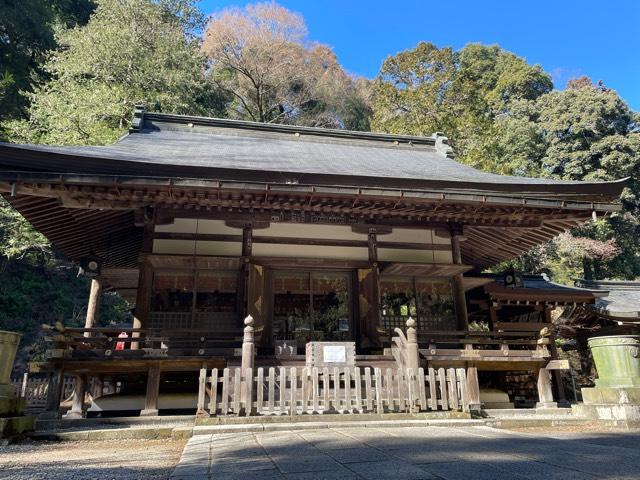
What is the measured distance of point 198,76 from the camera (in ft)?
79.5

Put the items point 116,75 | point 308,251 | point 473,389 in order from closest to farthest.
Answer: point 473,389, point 308,251, point 116,75

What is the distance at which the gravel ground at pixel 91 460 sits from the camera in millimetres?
3680

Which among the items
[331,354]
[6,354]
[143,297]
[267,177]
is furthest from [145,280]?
[331,354]

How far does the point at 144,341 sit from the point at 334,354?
3.49 meters

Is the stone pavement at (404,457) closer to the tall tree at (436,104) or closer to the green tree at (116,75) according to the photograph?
the green tree at (116,75)

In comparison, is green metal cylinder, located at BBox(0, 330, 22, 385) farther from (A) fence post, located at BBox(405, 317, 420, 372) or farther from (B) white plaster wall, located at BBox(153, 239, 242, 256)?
(A) fence post, located at BBox(405, 317, 420, 372)

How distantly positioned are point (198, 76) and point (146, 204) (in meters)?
18.4

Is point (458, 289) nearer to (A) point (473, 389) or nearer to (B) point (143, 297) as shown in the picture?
(A) point (473, 389)

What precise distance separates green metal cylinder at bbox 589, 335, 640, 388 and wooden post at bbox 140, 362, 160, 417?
7320 millimetres

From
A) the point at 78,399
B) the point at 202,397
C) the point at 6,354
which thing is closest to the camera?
the point at 6,354

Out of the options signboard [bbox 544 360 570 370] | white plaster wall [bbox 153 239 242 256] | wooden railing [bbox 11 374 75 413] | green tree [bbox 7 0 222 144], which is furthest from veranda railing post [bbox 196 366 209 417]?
green tree [bbox 7 0 222 144]

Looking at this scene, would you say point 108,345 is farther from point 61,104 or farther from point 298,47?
point 298,47

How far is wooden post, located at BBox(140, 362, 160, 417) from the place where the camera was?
7319 mm

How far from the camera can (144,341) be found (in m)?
7.79
